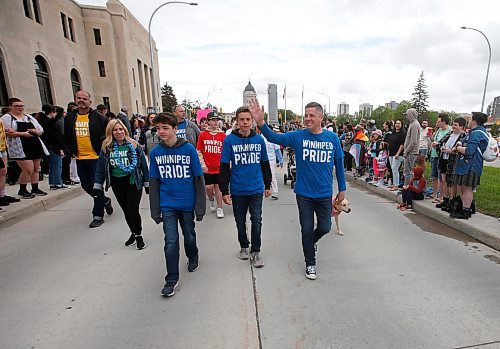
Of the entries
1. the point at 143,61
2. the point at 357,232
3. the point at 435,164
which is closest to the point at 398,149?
the point at 435,164

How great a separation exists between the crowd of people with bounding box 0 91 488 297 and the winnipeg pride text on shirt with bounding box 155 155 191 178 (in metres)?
0.01

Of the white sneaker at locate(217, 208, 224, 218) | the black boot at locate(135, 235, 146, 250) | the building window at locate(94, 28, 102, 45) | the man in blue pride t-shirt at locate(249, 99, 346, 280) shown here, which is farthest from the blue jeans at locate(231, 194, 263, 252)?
the building window at locate(94, 28, 102, 45)

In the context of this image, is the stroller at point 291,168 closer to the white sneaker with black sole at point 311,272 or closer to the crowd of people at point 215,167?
the crowd of people at point 215,167

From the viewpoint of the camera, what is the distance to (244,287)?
3039mm

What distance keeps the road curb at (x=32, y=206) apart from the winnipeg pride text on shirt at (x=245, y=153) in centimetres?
442

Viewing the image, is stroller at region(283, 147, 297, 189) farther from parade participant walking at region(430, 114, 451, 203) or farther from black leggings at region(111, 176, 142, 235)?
black leggings at region(111, 176, 142, 235)

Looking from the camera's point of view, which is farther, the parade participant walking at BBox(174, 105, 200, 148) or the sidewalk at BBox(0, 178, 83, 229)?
the parade participant walking at BBox(174, 105, 200, 148)

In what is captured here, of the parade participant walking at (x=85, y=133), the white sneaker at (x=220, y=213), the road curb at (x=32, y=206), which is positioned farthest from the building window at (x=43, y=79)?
the white sneaker at (x=220, y=213)

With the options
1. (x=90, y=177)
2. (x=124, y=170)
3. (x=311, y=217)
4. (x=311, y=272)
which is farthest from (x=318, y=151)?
(x=90, y=177)

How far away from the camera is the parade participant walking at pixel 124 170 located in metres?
3.91

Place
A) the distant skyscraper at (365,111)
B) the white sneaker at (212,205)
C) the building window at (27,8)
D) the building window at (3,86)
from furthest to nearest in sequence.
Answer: the distant skyscraper at (365,111), the building window at (27,8), the building window at (3,86), the white sneaker at (212,205)

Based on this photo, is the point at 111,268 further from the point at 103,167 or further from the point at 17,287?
the point at 103,167

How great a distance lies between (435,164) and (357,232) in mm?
3047

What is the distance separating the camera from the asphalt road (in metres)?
2.35
